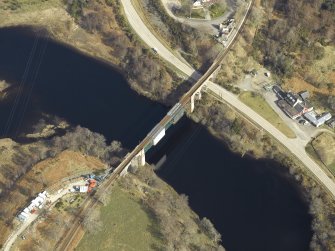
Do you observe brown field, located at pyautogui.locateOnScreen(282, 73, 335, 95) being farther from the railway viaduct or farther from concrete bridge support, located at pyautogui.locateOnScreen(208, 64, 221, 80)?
the railway viaduct

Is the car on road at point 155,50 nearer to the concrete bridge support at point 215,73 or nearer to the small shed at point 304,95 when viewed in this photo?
the concrete bridge support at point 215,73

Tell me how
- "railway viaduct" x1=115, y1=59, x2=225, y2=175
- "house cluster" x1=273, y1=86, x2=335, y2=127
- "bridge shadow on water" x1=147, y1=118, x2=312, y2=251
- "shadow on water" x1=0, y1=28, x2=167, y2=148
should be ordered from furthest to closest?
"shadow on water" x1=0, y1=28, x2=167, y2=148, "house cluster" x1=273, y1=86, x2=335, y2=127, "railway viaduct" x1=115, y1=59, x2=225, y2=175, "bridge shadow on water" x1=147, y1=118, x2=312, y2=251

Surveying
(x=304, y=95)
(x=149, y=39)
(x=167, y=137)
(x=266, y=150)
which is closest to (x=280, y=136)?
(x=266, y=150)

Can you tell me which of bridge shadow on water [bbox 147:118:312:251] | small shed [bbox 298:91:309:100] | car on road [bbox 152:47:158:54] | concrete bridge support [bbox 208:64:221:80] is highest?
small shed [bbox 298:91:309:100]

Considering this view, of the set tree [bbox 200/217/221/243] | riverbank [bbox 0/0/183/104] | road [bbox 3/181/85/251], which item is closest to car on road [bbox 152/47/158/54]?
riverbank [bbox 0/0/183/104]

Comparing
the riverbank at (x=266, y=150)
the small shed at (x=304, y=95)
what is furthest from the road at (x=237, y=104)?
the small shed at (x=304, y=95)

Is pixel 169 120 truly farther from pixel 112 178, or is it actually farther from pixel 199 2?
pixel 199 2
